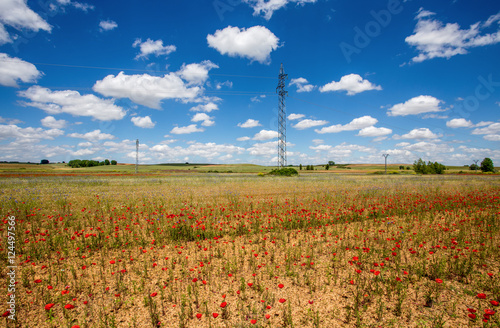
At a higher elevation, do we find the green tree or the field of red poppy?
the green tree

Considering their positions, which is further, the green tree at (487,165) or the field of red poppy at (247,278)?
the green tree at (487,165)

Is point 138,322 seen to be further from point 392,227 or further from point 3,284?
point 392,227

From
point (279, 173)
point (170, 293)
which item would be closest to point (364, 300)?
point (170, 293)

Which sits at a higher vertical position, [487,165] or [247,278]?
[487,165]

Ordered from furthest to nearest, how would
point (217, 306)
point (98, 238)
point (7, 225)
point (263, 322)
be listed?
1. point (7, 225)
2. point (98, 238)
3. point (217, 306)
4. point (263, 322)

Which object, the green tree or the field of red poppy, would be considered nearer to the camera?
the field of red poppy

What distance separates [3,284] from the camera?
4.89 meters

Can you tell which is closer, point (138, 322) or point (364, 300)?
point (138, 322)

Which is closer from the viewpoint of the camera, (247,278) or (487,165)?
(247,278)

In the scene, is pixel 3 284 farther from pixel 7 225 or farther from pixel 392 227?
pixel 392 227

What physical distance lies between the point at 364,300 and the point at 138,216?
9.69 m

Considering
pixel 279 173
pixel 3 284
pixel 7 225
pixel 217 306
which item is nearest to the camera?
pixel 217 306

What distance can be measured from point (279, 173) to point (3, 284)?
49.4 metres

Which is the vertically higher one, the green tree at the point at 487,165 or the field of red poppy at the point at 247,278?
the green tree at the point at 487,165
